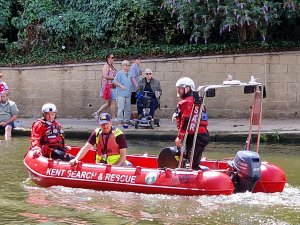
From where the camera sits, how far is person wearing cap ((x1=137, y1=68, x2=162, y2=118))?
19938 mm

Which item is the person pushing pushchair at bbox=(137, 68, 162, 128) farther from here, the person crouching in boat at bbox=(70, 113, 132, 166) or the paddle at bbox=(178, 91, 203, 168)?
the paddle at bbox=(178, 91, 203, 168)

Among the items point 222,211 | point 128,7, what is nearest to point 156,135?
point 128,7

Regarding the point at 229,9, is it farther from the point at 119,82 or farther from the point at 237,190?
the point at 237,190

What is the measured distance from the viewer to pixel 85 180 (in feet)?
42.8

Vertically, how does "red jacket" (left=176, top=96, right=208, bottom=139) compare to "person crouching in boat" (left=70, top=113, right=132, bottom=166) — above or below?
above

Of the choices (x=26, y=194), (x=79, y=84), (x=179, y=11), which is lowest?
(x=26, y=194)

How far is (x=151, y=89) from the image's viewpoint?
20.0m

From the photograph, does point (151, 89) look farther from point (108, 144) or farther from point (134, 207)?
point (134, 207)

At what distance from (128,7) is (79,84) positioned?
106 inches

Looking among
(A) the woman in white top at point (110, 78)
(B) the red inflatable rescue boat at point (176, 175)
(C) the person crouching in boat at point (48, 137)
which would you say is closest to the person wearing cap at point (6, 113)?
(A) the woman in white top at point (110, 78)

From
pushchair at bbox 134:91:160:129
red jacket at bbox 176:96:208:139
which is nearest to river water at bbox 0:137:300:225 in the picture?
red jacket at bbox 176:96:208:139

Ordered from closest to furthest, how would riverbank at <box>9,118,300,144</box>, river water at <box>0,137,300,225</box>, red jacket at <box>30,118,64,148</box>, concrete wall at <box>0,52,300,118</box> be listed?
river water at <box>0,137,300,225</box>
red jacket at <box>30,118,64,148</box>
riverbank at <box>9,118,300,144</box>
concrete wall at <box>0,52,300,118</box>

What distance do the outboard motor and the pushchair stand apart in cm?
728

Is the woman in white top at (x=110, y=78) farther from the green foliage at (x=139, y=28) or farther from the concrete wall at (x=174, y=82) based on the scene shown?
the green foliage at (x=139, y=28)
